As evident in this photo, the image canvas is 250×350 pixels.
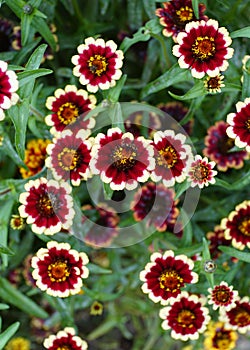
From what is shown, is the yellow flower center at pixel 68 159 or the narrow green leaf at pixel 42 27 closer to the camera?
the yellow flower center at pixel 68 159

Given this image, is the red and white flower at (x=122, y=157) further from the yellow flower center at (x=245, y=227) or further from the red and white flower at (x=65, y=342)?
the red and white flower at (x=65, y=342)

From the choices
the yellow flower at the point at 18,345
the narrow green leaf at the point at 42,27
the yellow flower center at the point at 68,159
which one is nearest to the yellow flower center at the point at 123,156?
the yellow flower center at the point at 68,159

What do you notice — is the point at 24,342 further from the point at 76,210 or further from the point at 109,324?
the point at 76,210

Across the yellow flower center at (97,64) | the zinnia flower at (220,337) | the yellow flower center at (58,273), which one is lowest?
the zinnia flower at (220,337)

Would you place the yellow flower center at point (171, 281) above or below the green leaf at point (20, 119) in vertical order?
below

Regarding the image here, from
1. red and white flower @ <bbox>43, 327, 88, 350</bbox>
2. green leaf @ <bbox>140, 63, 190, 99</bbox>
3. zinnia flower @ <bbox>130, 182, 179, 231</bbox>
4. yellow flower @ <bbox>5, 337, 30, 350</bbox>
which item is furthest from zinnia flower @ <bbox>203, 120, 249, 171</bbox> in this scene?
yellow flower @ <bbox>5, 337, 30, 350</bbox>

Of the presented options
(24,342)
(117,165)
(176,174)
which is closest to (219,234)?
(176,174)

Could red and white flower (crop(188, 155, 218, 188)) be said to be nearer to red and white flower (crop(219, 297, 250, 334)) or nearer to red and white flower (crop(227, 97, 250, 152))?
red and white flower (crop(227, 97, 250, 152))
